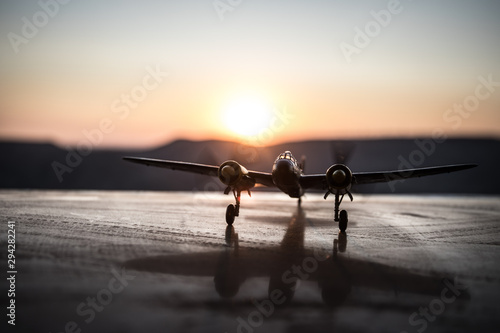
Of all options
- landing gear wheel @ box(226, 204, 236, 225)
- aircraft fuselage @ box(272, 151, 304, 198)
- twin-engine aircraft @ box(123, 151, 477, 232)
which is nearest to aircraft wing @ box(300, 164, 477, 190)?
twin-engine aircraft @ box(123, 151, 477, 232)

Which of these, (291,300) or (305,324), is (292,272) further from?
(305,324)

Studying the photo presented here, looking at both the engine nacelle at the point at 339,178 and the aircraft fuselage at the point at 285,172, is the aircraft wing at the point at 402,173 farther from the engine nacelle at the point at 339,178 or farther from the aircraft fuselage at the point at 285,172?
the aircraft fuselage at the point at 285,172

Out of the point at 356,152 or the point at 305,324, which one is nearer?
the point at 305,324

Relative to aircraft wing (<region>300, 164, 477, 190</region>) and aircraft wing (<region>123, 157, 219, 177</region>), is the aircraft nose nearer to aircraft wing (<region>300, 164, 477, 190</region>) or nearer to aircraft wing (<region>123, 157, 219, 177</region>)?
aircraft wing (<region>300, 164, 477, 190</region>)

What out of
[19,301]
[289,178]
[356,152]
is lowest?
[19,301]

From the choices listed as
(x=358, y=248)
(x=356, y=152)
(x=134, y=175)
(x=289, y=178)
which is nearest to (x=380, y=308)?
(x=358, y=248)

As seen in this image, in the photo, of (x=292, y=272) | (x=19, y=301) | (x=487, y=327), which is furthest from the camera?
(x=292, y=272)

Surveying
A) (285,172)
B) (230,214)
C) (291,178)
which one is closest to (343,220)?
(291,178)
